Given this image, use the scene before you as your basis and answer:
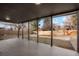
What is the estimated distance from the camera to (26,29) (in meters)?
3.94

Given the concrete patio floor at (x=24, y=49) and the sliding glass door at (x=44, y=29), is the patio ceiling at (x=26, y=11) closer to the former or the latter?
the sliding glass door at (x=44, y=29)

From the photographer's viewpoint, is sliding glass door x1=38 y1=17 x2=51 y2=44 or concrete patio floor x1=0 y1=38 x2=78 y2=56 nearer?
concrete patio floor x1=0 y1=38 x2=78 y2=56

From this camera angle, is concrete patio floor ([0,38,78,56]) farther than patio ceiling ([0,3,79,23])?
No

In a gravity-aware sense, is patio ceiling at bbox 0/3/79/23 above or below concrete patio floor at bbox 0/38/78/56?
above

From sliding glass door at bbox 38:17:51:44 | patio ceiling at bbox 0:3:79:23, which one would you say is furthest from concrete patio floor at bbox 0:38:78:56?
patio ceiling at bbox 0:3:79:23

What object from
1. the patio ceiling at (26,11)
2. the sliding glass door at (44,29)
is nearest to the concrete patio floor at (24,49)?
the sliding glass door at (44,29)

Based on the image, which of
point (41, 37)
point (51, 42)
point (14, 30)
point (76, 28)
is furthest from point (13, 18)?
point (76, 28)

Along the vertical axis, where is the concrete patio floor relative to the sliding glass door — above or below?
below

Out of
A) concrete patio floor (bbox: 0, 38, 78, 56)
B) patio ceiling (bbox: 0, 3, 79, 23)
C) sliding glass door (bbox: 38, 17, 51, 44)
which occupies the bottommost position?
concrete patio floor (bbox: 0, 38, 78, 56)

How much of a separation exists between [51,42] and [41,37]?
1.50 ft

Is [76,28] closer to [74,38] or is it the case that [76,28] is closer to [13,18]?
[74,38]

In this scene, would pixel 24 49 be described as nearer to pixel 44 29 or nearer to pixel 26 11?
pixel 44 29

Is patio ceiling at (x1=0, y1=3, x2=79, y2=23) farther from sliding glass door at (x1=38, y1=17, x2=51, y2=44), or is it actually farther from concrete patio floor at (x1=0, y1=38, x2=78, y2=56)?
concrete patio floor at (x1=0, y1=38, x2=78, y2=56)

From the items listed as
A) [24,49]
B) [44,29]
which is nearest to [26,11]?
[44,29]
